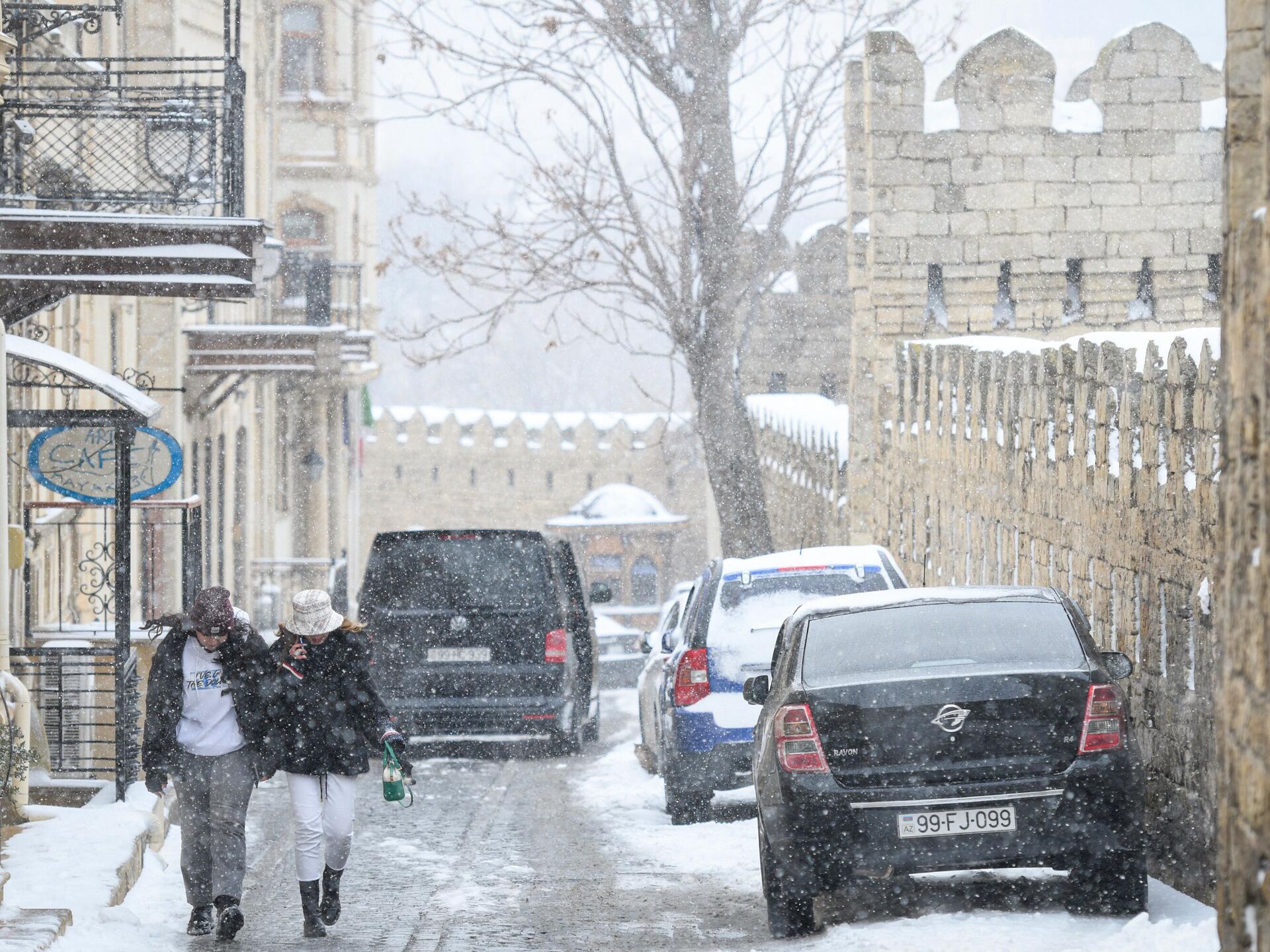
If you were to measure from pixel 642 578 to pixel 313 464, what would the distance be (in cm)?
2597

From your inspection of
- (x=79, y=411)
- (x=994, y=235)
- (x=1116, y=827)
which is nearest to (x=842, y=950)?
(x=1116, y=827)

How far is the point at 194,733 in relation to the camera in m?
8.14

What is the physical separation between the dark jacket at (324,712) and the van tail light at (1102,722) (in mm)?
2911

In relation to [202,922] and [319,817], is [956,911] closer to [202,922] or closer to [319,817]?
[319,817]

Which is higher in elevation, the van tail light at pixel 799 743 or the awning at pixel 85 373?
the awning at pixel 85 373

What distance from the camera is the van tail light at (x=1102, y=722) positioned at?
7.54 metres

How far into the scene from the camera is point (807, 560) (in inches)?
472

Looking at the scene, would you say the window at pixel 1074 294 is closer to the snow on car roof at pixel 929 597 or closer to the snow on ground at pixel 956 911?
the snow on ground at pixel 956 911

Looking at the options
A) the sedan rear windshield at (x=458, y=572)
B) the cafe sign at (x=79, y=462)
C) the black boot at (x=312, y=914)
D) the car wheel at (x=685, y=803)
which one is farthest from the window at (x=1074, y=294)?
the black boot at (x=312, y=914)

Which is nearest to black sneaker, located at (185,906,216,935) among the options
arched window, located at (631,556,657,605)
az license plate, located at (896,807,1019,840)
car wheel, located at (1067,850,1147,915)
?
az license plate, located at (896,807,1019,840)

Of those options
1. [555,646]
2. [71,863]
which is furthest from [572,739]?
[71,863]

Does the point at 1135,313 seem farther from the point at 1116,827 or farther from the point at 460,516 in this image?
the point at 460,516

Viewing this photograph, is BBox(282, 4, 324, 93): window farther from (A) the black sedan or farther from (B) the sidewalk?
(A) the black sedan

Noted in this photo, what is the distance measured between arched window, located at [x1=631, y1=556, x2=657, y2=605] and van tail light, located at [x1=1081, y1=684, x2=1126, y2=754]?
173ft
